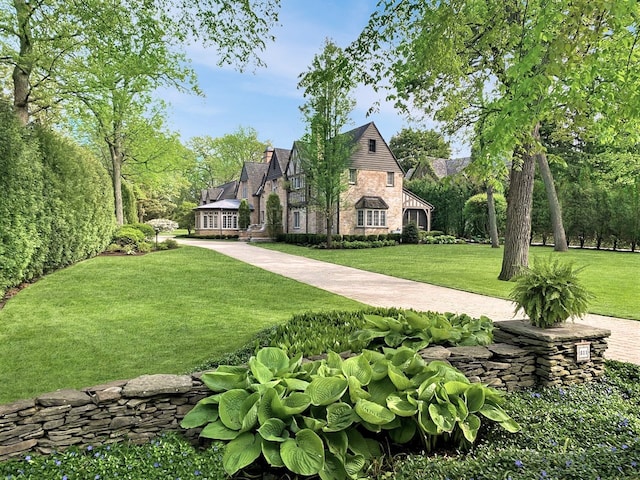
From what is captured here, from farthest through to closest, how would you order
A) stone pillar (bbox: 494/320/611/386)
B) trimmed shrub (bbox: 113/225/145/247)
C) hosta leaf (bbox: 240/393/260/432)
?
trimmed shrub (bbox: 113/225/145/247), stone pillar (bbox: 494/320/611/386), hosta leaf (bbox: 240/393/260/432)

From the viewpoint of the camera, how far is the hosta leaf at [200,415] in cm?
279

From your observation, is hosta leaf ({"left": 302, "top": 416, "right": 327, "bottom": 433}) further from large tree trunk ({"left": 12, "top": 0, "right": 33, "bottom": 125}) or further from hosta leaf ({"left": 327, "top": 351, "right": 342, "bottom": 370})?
large tree trunk ({"left": 12, "top": 0, "right": 33, "bottom": 125})

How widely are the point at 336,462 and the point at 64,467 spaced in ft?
5.44

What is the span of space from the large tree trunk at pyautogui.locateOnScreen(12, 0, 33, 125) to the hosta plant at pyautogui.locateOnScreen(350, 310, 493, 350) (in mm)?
10523

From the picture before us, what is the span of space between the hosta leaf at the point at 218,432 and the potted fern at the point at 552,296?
3.19m

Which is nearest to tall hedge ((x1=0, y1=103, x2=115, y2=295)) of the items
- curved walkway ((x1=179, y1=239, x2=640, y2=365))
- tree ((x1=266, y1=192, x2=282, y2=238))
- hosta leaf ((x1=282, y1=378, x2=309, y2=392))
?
curved walkway ((x1=179, y1=239, x2=640, y2=365))

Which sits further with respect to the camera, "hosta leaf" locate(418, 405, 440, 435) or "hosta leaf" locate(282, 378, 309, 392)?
"hosta leaf" locate(282, 378, 309, 392)

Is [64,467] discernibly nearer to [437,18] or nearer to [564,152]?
[437,18]

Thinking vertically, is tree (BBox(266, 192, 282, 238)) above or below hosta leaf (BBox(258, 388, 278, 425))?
above

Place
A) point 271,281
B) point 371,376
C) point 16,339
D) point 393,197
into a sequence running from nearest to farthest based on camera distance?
point 371,376, point 16,339, point 271,281, point 393,197

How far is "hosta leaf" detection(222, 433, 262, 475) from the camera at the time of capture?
2.40 meters

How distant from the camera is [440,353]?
12.2 ft

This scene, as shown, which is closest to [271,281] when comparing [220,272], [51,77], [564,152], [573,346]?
[220,272]

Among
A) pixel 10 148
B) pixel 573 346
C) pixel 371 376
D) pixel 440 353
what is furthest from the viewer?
pixel 10 148
